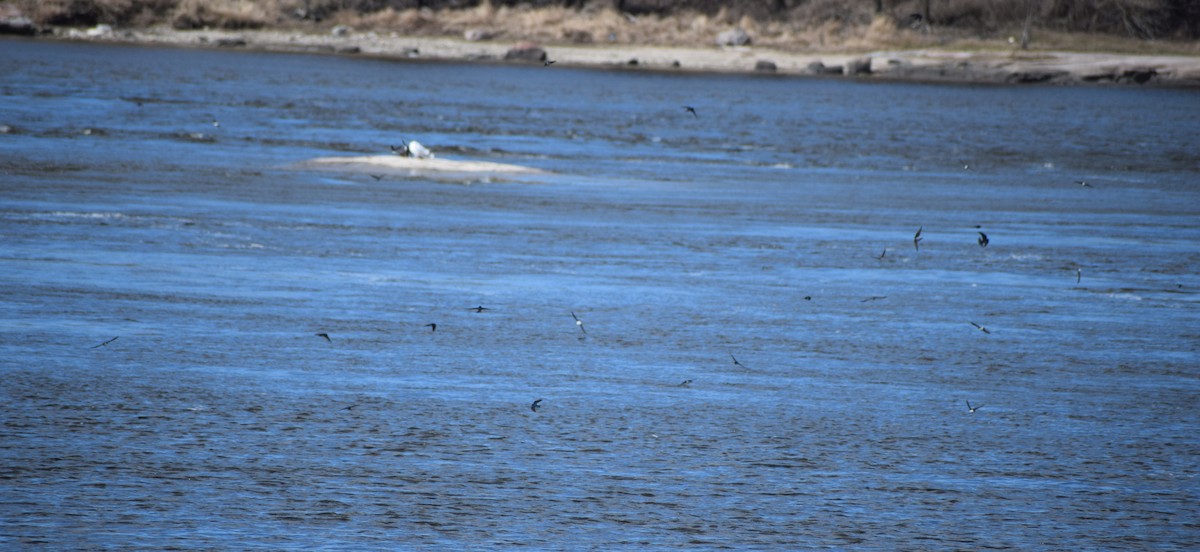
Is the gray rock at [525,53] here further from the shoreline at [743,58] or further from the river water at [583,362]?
the river water at [583,362]

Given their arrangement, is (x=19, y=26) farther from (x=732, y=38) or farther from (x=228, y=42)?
(x=732, y=38)

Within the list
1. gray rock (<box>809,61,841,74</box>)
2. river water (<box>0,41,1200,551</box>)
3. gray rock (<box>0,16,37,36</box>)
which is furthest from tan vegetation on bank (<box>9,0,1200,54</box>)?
river water (<box>0,41,1200,551</box>)

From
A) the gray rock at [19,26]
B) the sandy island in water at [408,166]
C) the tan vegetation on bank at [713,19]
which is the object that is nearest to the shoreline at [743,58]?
the gray rock at [19,26]

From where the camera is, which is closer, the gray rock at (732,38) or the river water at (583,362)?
the river water at (583,362)

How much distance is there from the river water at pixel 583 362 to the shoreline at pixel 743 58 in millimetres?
41536

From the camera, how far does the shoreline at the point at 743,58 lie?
203 feet

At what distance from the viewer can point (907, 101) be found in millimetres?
47719

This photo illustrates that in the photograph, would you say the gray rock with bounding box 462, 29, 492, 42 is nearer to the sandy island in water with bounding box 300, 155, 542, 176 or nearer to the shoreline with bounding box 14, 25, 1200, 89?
the shoreline with bounding box 14, 25, 1200, 89

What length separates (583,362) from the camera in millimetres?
7922

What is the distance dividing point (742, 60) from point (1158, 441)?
6114 cm

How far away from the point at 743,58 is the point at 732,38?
3.14 meters

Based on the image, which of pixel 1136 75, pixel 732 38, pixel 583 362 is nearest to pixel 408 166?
pixel 583 362

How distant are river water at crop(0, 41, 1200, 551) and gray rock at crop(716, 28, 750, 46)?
50.7 meters

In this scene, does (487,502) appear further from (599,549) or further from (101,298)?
(101,298)
